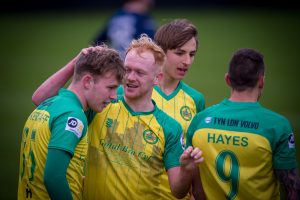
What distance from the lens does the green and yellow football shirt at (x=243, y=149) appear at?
464 cm

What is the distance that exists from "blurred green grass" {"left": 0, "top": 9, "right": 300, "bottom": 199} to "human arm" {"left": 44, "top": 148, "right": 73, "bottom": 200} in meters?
5.10

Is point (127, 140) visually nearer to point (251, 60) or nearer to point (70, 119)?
point (70, 119)

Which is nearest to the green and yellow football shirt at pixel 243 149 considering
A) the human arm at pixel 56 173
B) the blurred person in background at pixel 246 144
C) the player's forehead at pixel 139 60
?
the blurred person in background at pixel 246 144

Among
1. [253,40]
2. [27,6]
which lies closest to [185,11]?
[253,40]

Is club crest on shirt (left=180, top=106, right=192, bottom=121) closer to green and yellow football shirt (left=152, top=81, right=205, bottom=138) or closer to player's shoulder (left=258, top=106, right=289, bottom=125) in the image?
green and yellow football shirt (left=152, top=81, right=205, bottom=138)

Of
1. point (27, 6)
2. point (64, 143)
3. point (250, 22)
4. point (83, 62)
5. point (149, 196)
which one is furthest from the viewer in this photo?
point (27, 6)

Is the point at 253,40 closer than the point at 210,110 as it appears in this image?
No

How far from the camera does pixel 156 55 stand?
17.2ft

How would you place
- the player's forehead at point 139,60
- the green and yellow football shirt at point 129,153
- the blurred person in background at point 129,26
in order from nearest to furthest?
the green and yellow football shirt at point 129,153 < the player's forehead at point 139,60 < the blurred person in background at point 129,26

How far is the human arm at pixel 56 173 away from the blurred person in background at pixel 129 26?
260 inches

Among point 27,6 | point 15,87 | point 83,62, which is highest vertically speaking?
point 27,6

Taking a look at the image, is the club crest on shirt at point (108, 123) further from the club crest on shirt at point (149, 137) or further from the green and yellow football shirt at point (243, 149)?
the green and yellow football shirt at point (243, 149)

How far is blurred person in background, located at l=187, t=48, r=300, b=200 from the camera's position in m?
4.63

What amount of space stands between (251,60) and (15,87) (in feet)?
40.3
